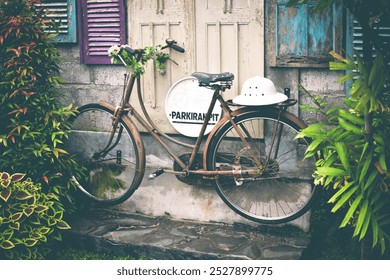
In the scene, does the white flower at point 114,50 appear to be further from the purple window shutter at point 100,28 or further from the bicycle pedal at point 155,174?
the bicycle pedal at point 155,174

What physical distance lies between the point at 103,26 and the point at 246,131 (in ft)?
7.02

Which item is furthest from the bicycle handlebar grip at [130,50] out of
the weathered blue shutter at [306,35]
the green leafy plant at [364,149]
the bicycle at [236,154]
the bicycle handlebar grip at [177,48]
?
the green leafy plant at [364,149]

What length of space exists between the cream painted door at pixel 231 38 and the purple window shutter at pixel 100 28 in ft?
3.21

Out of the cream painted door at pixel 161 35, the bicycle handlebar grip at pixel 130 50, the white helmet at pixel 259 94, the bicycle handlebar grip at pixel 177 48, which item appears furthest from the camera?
the cream painted door at pixel 161 35

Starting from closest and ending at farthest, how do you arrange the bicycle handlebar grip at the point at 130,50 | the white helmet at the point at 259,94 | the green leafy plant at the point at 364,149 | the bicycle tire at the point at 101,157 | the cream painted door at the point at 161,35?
1. the green leafy plant at the point at 364,149
2. the white helmet at the point at 259,94
3. the bicycle handlebar grip at the point at 130,50
4. the cream painted door at the point at 161,35
5. the bicycle tire at the point at 101,157

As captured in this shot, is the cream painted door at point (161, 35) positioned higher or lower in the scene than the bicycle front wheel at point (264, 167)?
higher

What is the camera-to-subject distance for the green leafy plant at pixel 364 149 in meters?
6.04

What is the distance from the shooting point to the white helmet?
7262mm

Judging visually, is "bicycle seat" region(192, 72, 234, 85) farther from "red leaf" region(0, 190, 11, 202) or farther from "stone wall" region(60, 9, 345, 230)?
"red leaf" region(0, 190, 11, 202)

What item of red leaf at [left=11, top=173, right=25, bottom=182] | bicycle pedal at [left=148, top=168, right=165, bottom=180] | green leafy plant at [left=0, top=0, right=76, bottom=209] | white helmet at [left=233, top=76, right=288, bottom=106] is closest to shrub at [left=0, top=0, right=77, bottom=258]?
green leafy plant at [left=0, top=0, right=76, bottom=209]

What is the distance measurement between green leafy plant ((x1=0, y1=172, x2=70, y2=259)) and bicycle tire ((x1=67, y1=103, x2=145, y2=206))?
960mm

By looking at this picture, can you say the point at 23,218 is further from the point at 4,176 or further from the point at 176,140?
the point at 176,140

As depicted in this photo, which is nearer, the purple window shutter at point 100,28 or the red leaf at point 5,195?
the red leaf at point 5,195

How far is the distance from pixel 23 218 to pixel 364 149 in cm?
331
